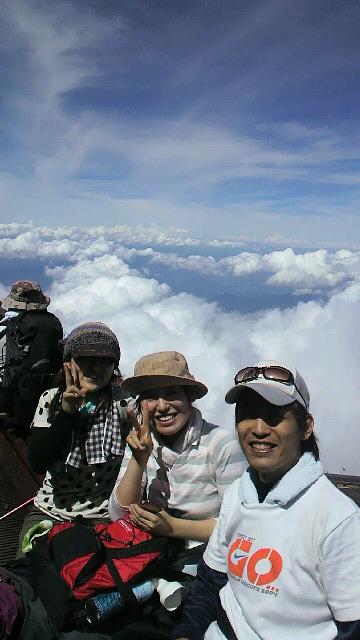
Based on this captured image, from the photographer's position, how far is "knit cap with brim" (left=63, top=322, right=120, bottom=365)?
378 centimetres

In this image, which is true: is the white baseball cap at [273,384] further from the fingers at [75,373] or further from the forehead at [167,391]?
the fingers at [75,373]

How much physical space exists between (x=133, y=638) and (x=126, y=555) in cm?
44

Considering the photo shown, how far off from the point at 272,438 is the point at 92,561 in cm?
127

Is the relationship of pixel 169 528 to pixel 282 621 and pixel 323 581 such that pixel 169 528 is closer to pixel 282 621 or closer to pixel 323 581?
pixel 282 621

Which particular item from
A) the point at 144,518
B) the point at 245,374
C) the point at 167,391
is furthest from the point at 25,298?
the point at 245,374

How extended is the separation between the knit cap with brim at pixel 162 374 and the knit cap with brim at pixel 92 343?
0.43 metres

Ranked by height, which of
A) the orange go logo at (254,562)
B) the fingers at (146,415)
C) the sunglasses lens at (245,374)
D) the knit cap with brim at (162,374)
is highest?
the sunglasses lens at (245,374)

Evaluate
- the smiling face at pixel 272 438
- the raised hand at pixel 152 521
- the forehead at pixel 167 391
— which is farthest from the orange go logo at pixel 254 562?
the forehead at pixel 167 391

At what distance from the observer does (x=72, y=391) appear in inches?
143

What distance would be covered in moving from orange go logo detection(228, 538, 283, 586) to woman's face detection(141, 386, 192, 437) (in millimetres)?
950

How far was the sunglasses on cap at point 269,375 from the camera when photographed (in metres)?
2.51

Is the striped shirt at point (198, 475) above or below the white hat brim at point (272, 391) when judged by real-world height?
below

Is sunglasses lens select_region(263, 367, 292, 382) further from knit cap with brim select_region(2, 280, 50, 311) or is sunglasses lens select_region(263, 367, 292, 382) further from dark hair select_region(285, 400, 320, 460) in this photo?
knit cap with brim select_region(2, 280, 50, 311)

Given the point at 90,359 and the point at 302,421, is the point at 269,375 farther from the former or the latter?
the point at 90,359
